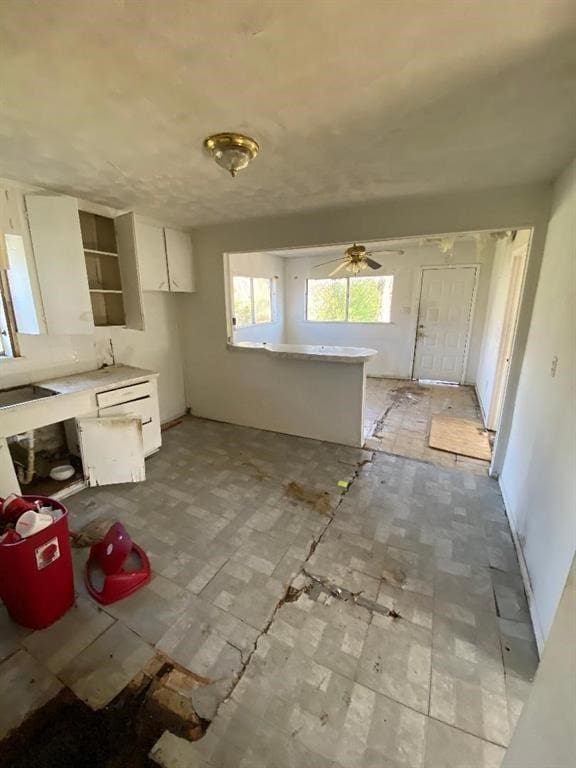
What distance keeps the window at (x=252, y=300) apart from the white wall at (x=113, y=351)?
1.66m

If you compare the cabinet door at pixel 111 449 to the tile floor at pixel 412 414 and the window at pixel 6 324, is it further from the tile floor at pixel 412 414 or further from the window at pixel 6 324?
the tile floor at pixel 412 414

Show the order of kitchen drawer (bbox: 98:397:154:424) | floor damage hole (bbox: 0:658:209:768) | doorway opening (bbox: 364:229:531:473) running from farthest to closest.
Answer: doorway opening (bbox: 364:229:531:473) < kitchen drawer (bbox: 98:397:154:424) < floor damage hole (bbox: 0:658:209:768)

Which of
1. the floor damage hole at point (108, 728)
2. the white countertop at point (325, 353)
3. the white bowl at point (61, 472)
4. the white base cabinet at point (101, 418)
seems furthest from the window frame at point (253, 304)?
the floor damage hole at point (108, 728)

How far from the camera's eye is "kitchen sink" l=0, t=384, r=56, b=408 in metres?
2.42

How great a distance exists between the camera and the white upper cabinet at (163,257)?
3174mm

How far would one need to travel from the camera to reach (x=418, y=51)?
1043mm

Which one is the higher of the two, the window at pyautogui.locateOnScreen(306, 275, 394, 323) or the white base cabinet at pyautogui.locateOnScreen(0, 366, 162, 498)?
the window at pyautogui.locateOnScreen(306, 275, 394, 323)

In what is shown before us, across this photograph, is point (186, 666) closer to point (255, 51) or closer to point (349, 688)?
point (349, 688)

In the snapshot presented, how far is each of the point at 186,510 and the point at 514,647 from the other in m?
2.08

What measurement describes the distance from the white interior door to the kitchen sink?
5.54 m

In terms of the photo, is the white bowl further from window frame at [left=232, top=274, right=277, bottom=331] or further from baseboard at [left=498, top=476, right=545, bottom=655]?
window frame at [left=232, top=274, right=277, bottom=331]

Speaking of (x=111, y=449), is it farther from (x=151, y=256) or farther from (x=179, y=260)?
(x=179, y=260)

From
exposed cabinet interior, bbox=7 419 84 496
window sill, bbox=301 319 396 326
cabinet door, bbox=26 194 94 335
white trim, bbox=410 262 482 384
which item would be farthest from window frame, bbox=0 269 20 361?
white trim, bbox=410 262 482 384

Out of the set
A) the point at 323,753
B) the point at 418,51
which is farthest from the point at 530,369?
the point at 323,753
